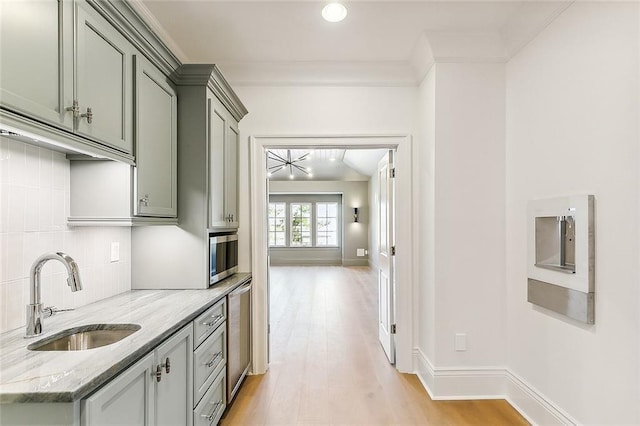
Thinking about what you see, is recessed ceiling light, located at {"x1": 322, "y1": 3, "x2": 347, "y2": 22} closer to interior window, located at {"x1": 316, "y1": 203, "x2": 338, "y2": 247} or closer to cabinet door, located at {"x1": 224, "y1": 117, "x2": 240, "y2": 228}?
cabinet door, located at {"x1": 224, "y1": 117, "x2": 240, "y2": 228}

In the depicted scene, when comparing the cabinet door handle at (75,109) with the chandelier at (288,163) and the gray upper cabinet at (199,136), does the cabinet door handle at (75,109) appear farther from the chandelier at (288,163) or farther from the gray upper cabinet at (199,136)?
the chandelier at (288,163)

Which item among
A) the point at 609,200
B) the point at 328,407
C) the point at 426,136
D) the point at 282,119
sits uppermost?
the point at 282,119

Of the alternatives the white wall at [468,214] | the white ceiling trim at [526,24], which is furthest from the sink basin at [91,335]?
the white ceiling trim at [526,24]

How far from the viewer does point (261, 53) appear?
9.84 ft

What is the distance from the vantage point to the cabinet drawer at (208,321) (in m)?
1.92

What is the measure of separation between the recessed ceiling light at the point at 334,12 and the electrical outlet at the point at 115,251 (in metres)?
2.07

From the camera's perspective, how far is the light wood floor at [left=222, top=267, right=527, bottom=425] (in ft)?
8.09

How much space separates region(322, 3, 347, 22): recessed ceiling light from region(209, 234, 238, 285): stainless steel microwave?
174cm

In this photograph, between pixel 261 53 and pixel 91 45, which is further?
pixel 261 53

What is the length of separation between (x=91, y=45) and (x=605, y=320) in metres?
2.83

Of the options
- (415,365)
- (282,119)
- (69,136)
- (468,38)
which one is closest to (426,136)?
(468,38)

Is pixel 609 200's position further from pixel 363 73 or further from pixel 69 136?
pixel 69 136

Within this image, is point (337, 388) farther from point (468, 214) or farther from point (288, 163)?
point (288, 163)

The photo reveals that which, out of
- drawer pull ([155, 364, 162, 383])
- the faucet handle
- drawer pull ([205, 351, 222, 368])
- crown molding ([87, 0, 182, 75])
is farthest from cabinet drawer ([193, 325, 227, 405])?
crown molding ([87, 0, 182, 75])
